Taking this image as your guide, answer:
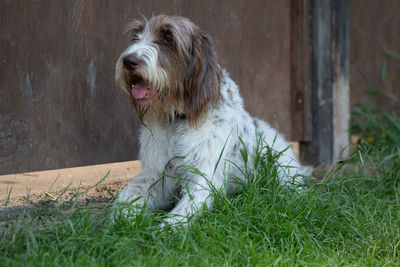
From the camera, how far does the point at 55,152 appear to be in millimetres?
3637

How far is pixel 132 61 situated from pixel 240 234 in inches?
48.0

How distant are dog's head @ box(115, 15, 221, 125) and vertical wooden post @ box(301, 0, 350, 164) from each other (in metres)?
2.48

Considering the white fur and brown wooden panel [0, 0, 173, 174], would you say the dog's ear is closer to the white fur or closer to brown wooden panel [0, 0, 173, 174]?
the white fur

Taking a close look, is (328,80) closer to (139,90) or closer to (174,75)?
(174,75)

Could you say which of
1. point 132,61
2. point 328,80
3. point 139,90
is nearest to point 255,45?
point 328,80

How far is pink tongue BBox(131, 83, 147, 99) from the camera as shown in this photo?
2.98 metres

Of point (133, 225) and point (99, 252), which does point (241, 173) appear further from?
point (99, 252)

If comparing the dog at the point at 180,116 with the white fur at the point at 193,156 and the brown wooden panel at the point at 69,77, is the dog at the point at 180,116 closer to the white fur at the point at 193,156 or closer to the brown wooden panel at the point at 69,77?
the white fur at the point at 193,156

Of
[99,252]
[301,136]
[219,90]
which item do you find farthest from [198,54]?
[301,136]

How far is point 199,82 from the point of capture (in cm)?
305

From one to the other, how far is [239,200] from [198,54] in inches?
40.0

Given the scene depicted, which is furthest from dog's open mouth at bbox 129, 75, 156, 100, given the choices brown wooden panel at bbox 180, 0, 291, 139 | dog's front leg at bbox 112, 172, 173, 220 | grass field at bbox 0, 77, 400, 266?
brown wooden panel at bbox 180, 0, 291, 139

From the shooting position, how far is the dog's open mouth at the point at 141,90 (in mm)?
2977

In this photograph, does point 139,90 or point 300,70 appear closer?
point 139,90
